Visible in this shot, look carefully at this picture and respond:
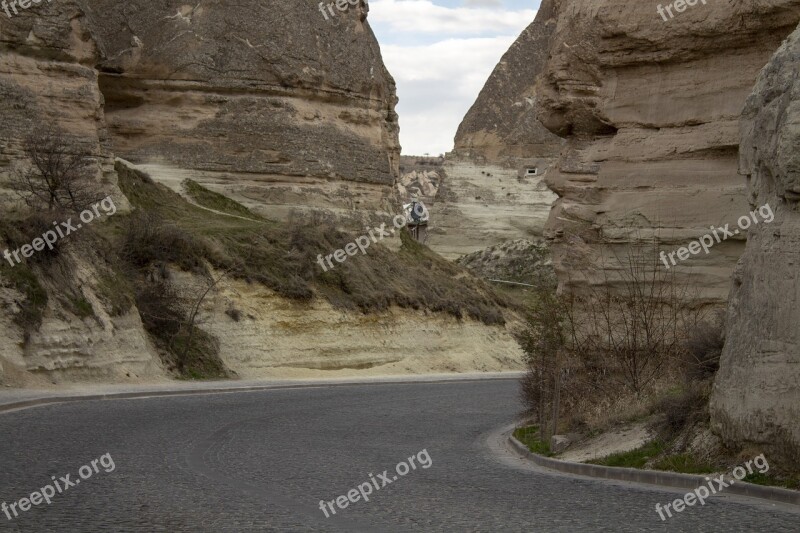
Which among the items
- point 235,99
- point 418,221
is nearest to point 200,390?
point 235,99

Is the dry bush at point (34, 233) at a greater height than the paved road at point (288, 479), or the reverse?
the dry bush at point (34, 233)

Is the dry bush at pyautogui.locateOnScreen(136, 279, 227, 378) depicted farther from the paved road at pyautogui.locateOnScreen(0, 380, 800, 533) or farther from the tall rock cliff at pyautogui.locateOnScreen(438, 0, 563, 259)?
the tall rock cliff at pyautogui.locateOnScreen(438, 0, 563, 259)

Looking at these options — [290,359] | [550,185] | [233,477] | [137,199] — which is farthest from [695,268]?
[137,199]

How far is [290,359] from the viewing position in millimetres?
37219

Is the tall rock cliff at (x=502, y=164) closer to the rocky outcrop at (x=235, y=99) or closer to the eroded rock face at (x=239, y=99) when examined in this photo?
the eroded rock face at (x=239, y=99)

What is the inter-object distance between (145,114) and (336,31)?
29.0 feet

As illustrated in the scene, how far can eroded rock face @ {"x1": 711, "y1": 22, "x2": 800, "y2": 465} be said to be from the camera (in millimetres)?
11703

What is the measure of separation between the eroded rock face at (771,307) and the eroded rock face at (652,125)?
4.33m

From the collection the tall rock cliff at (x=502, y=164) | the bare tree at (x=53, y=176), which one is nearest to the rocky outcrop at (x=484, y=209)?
the tall rock cliff at (x=502, y=164)

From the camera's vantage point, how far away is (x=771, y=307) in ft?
39.1

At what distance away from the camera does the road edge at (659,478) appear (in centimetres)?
1116

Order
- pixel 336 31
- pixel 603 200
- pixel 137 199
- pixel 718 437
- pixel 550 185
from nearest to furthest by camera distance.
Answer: pixel 718 437
pixel 603 200
pixel 550 185
pixel 137 199
pixel 336 31

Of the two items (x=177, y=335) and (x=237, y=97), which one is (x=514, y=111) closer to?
(x=237, y=97)

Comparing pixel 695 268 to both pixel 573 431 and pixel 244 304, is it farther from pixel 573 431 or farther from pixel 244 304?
pixel 244 304
